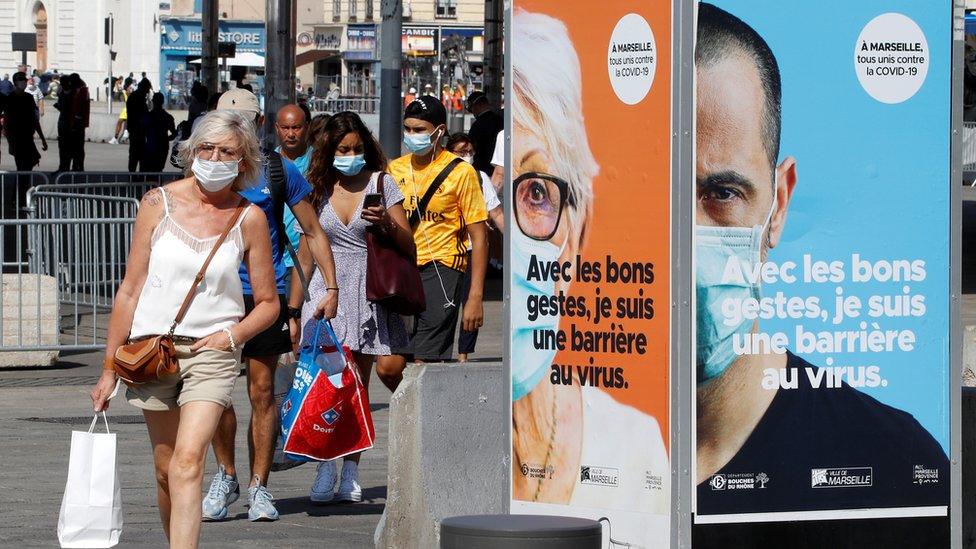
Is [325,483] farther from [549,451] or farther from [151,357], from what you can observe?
[549,451]

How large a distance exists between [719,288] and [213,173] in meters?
1.86

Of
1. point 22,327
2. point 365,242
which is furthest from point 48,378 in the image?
point 365,242

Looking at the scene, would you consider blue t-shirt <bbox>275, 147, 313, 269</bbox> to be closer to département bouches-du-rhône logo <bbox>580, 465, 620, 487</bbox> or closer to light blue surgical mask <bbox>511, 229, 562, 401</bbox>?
light blue surgical mask <bbox>511, 229, 562, 401</bbox>

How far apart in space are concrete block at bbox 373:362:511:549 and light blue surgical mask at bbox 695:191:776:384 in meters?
1.38

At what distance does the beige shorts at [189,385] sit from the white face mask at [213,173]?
22.4 inches

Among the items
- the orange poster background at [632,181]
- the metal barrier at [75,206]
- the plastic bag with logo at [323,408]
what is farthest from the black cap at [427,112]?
the metal barrier at [75,206]

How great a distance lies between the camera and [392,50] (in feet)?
46.9

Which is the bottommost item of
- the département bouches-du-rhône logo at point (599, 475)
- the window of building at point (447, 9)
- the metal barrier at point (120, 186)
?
the département bouches-du-rhône logo at point (599, 475)

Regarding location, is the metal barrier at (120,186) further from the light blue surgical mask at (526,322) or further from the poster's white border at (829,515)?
the poster's white border at (829,515)

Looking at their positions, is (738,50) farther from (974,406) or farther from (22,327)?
(22,327)

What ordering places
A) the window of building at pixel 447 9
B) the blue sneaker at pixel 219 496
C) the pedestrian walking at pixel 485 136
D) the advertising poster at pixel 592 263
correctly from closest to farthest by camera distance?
1. the advertising poster at pixel 592 263
2. the blue sneaker at pixel 219 496
3. the pedestrian walking at pixel 485 136
4. the window of building at pixel 447 9

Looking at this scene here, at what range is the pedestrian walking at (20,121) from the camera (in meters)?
29.8

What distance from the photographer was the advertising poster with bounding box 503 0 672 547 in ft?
17.9

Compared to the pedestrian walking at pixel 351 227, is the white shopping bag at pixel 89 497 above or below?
below
